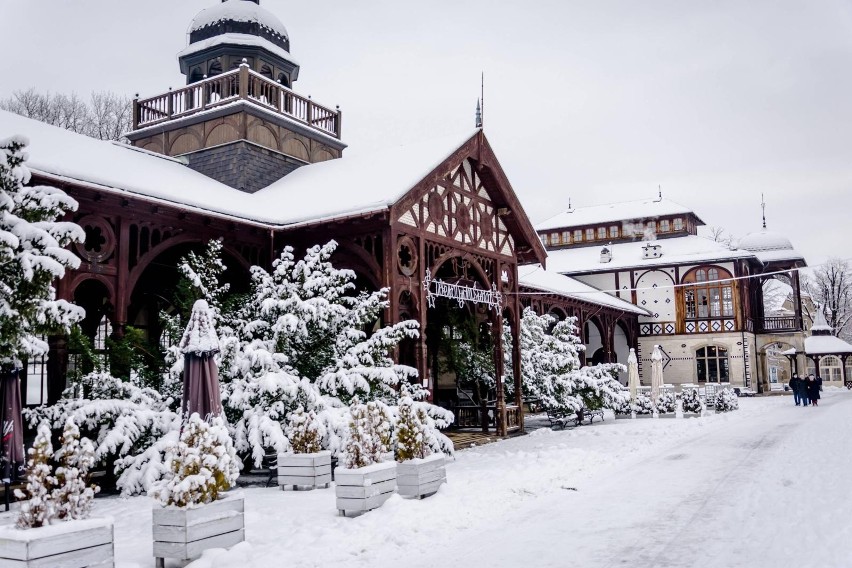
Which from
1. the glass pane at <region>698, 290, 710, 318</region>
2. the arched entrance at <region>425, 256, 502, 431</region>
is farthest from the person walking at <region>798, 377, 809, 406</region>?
the arched entrance at <region>425, 256, 502, 431</region>

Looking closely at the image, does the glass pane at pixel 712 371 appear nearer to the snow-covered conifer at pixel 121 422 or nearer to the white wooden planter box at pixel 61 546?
the snow-covered conifer at pixel 121 422

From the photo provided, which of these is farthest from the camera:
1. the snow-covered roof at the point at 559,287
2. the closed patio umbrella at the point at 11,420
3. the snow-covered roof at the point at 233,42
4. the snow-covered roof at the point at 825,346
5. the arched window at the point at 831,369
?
the arched window at the point at 831,369

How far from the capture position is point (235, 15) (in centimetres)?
2100

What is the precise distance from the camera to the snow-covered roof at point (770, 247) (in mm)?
44875

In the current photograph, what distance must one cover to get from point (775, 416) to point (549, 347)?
7739mm

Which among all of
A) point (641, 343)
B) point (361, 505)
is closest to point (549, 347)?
point (361, 505)

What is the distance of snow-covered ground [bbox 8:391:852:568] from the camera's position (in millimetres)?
6816

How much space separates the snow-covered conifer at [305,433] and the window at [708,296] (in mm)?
33965

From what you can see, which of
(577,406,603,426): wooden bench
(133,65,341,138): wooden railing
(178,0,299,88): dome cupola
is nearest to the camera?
(133,65,341,138): wooden railing

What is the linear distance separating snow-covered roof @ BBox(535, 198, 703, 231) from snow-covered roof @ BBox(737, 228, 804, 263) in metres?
4.04

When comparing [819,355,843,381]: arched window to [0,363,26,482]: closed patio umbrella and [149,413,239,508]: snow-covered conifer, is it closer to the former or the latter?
[0,363,26,482]: closed patio umbrella

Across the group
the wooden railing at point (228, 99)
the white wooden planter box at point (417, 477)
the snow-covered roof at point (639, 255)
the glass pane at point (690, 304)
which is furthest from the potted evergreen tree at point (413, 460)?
the glass pane at point (690, 304)

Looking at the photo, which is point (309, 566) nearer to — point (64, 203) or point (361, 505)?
point (361, 505)

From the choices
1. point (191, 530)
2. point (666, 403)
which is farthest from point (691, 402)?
point (191, 530)
